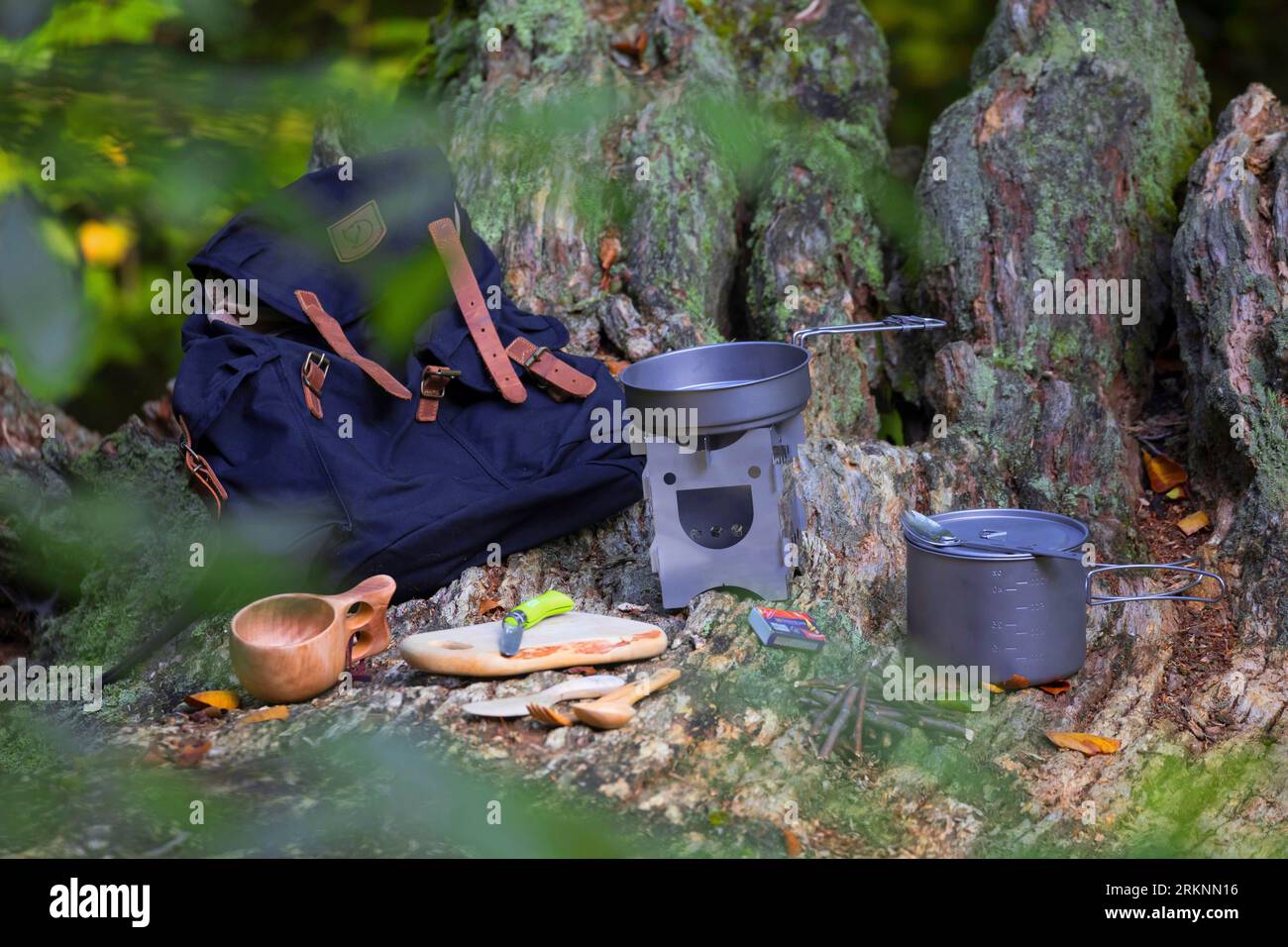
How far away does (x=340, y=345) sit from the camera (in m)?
3.51

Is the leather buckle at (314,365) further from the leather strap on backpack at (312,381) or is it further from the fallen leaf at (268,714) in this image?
the fallen leaf at (268,714)

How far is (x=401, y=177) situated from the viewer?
372 centimetres

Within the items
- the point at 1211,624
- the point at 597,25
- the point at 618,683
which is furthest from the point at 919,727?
the point at 597,25

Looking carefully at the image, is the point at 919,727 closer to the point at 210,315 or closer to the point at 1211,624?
the point at 1211,624

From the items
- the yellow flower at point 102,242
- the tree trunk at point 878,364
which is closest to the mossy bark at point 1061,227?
the tree trunk at point 878,364

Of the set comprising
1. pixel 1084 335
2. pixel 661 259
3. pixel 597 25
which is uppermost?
pixel 597 25

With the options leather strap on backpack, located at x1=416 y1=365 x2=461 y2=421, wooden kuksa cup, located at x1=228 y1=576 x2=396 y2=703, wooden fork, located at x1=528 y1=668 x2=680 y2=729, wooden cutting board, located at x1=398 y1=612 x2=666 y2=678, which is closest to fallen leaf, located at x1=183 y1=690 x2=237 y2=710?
wooden kuksa cup, located at x1=228 y1=576 x2=396 y2=703

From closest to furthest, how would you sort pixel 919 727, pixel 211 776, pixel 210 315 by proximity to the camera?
1. pixel 211 776
2. pixel 919 727
3. pixel 210 315

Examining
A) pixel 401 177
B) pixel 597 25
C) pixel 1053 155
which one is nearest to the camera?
pixel 401 177

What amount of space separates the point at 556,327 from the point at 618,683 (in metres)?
1.46

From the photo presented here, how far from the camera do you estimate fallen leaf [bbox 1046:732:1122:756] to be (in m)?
2.65

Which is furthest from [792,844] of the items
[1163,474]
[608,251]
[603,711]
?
[608,251]

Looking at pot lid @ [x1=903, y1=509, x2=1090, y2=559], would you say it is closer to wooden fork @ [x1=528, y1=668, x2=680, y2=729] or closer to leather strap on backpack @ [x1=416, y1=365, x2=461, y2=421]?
wooden fork @ [x1=528, y1=668, x2=680, y2=729]

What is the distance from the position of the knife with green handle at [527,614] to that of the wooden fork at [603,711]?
0.22 m
